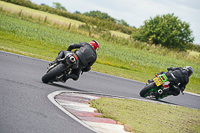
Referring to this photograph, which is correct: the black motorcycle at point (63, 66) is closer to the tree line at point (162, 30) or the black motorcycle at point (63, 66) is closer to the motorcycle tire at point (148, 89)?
the motorcycle tire at point (148, 89)

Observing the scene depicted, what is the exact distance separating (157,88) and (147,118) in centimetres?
397

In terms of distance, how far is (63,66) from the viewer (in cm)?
855

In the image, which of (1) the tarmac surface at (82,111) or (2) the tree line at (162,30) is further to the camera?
(2) the tree line at (162,30)

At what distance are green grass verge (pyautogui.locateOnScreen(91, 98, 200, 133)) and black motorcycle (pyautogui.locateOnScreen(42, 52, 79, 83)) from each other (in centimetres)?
122

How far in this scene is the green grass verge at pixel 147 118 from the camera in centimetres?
649

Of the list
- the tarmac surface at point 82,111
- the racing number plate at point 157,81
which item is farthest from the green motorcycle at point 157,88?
the tarmac surface at point 82,111

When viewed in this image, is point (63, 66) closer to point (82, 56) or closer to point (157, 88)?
point (82, 56)

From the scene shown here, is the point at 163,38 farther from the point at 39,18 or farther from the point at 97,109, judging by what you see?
the point at 97,109

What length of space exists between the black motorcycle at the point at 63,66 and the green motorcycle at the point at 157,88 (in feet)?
11.2

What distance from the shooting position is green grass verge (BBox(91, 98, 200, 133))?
649cm

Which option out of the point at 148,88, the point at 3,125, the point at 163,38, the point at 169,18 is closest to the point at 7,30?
the point at 148,88

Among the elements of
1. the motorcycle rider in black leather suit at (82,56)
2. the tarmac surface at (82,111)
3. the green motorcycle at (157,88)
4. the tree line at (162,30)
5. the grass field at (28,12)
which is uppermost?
the tree line at (162,30)

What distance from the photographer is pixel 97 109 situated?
7.18 meters

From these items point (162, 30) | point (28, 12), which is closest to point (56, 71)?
point (28, 12)
